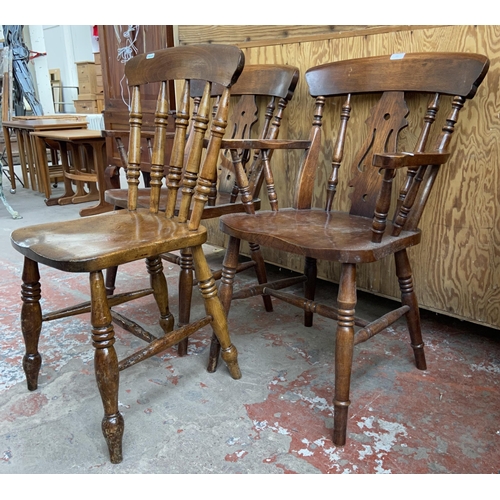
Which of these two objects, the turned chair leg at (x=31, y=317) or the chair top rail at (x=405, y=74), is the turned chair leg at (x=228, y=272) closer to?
the turned chair leg at (x=31, y=317)

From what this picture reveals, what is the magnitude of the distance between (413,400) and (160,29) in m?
2.67

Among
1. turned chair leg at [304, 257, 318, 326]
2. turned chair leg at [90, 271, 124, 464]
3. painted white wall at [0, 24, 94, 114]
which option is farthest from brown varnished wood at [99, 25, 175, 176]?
painted white wall at [0, 24, 94, 114]

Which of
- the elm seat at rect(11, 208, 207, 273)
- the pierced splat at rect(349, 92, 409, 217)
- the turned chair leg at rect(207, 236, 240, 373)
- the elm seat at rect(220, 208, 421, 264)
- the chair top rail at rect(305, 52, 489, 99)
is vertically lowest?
the turned chair leg at rect(207, 236, 240, 373)

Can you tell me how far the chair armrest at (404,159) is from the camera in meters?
1.21

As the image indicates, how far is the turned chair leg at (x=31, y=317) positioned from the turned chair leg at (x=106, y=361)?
36cm

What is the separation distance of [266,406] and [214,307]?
1.15 feet

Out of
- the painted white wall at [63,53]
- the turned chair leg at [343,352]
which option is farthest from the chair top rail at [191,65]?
the painted white wall at [63,53]

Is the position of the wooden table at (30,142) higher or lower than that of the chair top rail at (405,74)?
lower

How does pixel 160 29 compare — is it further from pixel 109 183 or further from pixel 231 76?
pixel 231 76

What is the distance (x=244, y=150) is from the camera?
1.96 metres

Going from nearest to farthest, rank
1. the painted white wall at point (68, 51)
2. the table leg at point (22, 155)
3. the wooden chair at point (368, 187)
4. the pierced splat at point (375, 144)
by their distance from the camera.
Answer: the wooden chair at point (368, 187)
the pierced splat at point (375, 144)
the table leg at point (22, 155)
the painted white wall at point (68, 51)

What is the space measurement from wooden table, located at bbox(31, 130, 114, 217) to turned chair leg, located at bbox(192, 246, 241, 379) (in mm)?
2944

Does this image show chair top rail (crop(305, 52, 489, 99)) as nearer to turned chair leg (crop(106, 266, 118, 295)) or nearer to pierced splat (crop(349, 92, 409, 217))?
pierced splat (crop(349, 92, 409, 217))

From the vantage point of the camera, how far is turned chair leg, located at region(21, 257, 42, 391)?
1.45 metres
